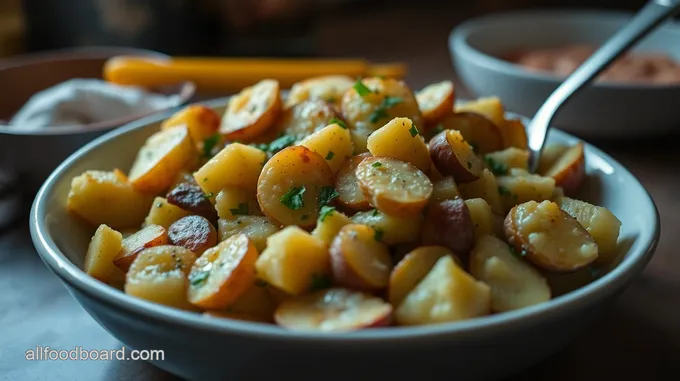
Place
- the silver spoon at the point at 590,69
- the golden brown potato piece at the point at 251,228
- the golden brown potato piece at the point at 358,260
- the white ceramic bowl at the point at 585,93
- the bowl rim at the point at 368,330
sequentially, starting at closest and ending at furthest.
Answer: the bowl rim at the point at 368,330
the golden brown potato piece at the point at 358,260
the golden brown potato piece at the point at 251,228
the silver spoon at the point at 590,69
the white ceramic bowl at the point at 585,93

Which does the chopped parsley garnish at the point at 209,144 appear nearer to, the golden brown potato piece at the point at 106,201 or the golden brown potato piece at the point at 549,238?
the golden brown potato piece at the point at 106,201

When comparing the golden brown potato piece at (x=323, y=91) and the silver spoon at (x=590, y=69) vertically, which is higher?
the golden brown potato piece at (x=323, y=91)

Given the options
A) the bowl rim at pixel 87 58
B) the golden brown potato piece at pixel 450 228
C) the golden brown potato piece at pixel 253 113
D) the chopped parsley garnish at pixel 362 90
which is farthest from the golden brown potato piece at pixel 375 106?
the bowl rim at pixel 87 58

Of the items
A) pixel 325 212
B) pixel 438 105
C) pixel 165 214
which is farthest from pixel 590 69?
pixel 165 214

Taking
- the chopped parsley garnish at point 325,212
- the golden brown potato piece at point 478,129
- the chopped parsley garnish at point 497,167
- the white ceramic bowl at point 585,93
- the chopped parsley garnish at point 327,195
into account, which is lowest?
the white ceramic bowl at point 585,93

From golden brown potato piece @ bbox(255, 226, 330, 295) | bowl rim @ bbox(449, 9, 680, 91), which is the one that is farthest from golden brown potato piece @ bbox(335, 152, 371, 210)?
bowl rim @ bbox(449, 9, 680, 91)

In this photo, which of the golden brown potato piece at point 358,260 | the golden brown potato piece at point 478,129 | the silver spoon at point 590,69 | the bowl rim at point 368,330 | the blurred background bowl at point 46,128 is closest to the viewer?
the bowl rim at point 368,330

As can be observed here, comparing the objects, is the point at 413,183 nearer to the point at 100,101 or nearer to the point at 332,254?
the point at 332,254
